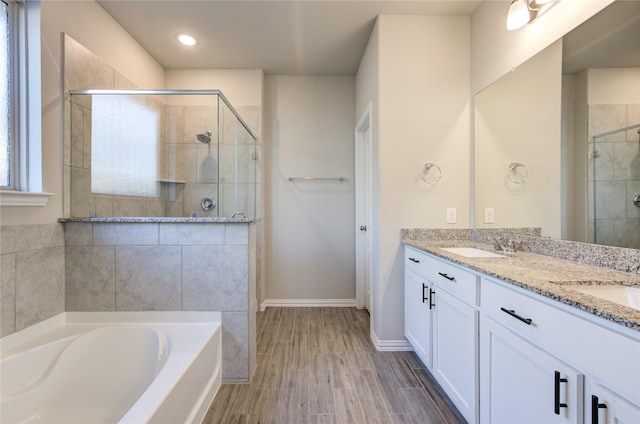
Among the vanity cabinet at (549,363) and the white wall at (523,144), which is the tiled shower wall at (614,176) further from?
the vanity cabinet at (549,363)

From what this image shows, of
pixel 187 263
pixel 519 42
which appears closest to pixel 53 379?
pixel 187 263

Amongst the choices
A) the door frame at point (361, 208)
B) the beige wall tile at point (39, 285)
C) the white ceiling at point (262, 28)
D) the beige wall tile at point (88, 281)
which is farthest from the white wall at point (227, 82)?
the beige wall tile at point (39, 285)

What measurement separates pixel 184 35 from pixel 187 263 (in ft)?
7.00

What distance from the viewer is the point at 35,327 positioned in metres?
1.53

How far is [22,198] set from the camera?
1446mm

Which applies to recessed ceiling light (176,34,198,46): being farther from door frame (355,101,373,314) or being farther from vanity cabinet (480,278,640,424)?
vanity cabinet (480,278,640,424)

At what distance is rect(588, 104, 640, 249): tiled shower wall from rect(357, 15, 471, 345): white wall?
0.94 m

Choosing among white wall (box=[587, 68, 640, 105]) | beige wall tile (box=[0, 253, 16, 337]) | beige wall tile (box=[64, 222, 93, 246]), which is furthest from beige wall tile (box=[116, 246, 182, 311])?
white wall (box=[587, 68, 640, 105])

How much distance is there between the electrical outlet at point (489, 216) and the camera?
204 centimetres

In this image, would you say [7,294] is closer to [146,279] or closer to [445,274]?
[146,279]

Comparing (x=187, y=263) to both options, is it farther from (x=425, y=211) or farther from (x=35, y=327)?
(x=425, y=211)

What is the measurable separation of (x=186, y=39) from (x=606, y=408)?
3468 mm

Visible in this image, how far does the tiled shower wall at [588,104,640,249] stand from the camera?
3.70ft

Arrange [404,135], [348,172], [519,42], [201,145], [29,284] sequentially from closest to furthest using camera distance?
[29,284] < [519,42] < [404,135] < [201,145] < [348,172]
